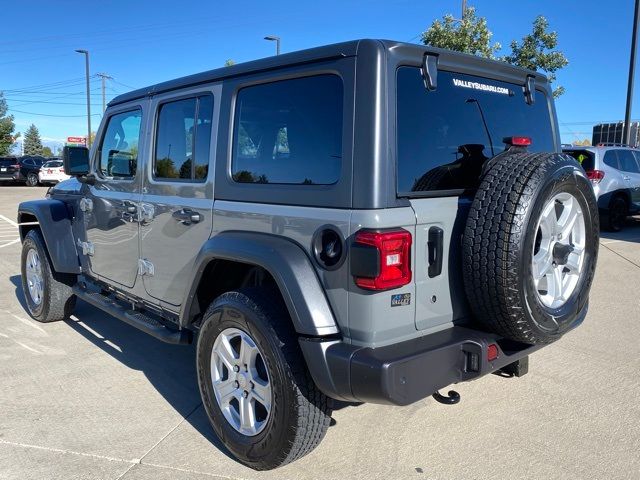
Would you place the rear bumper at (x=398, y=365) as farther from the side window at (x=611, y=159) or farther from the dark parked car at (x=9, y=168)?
the dark parked car at (x=9, y=168)

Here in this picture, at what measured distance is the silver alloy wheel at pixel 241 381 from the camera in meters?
2.75

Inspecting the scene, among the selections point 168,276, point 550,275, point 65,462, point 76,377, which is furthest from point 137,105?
point 550,275

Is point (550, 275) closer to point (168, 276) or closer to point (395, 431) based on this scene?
point (395, 431)

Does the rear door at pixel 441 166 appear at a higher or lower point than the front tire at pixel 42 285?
higher

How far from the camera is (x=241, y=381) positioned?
9.26ft

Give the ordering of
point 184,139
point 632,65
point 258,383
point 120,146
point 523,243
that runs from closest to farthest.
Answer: point 523,243 < point 258,383 < point 184,139 < point 120,146 < point 632,65

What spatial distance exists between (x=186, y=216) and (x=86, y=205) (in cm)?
174

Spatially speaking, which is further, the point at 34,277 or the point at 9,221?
the point at 9,221

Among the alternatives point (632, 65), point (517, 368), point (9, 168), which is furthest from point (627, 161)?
point (9, 168)

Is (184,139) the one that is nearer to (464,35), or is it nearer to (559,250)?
(559,250)

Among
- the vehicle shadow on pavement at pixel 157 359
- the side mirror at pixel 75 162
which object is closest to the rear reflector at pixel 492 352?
the vehicle shadow on pavement at pixel 157 359

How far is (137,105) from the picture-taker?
3990 millimetres

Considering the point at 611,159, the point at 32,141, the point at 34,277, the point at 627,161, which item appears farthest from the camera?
the point at 32,141

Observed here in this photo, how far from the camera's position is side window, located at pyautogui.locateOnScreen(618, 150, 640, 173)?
1149 centimetres
